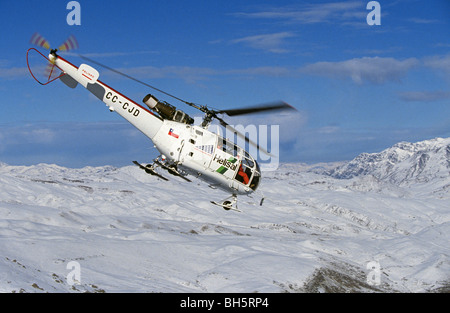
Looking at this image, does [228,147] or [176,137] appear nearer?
[176,137]

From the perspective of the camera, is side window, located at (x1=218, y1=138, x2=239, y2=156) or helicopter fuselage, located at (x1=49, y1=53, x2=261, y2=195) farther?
side window, located at (x1=218, y1=138, x2=239, y2=156)

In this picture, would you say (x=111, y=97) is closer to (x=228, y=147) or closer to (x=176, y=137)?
(x=176, y=137)

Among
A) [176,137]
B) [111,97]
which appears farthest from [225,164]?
[111,97]

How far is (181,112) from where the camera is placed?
143 ft

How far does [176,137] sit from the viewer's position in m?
42.8

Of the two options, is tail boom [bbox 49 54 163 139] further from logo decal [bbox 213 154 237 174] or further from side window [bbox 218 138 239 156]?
logo decal [bbox 213 154 237 174]

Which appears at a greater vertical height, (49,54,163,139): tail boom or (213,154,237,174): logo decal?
(49,54,163,139): tail boom

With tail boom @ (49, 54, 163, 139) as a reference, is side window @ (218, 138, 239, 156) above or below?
below

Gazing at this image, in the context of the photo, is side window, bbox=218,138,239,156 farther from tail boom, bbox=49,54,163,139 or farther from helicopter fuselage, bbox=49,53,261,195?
tail boom, bbox=49,54,163,139

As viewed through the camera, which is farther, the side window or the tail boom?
the side window

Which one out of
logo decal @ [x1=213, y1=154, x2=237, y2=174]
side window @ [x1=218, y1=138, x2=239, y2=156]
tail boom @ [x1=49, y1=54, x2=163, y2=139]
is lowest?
logo decal @ [x1=213, y1=154, x2=237, y2=174]

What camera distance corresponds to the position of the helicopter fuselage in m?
42.9

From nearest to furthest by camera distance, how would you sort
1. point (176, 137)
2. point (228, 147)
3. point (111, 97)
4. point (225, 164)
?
1. point (176, 137)
2. point (111, 97)
3. point (225, 164)
4. point (228, 147)

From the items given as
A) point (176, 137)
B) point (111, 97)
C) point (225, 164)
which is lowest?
point (225, 164)
